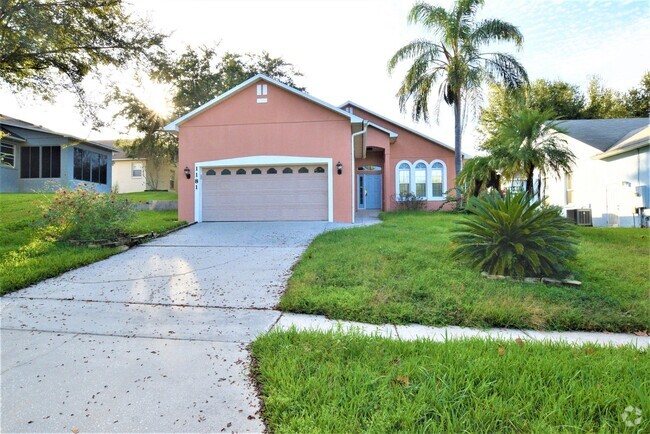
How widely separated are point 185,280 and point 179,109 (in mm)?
19307

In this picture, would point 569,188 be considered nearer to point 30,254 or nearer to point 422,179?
point 422,179

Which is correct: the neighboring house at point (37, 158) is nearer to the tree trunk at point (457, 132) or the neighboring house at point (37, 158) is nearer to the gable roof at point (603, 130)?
the tree trunk at point (457, 132)

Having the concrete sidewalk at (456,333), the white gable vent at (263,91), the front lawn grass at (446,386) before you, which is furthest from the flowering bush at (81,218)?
the front lawn grass at (446,386)

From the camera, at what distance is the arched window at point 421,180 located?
19141mm

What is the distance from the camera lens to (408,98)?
17062 mm

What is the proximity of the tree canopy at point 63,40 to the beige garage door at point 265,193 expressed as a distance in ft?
16.0

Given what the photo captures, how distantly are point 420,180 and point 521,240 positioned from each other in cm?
1406

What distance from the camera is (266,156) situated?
1295 centimetres

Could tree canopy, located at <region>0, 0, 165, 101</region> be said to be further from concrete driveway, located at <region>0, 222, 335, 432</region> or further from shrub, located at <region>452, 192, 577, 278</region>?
shrub, located at <region>452, 192, 577, 278</region>

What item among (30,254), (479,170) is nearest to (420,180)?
(479,170)

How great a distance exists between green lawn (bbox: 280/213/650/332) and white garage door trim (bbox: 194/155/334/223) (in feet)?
18.8

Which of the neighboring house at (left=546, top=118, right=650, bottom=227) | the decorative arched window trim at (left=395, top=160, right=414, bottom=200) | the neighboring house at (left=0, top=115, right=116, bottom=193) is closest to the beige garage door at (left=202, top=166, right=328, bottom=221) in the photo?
the decorative arched window trim at (left=395, top=160, right=414, bottom=200)

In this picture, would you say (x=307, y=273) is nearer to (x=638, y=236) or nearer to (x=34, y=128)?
(x=638, y=236)

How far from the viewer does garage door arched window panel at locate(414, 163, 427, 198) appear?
19.1 meters
